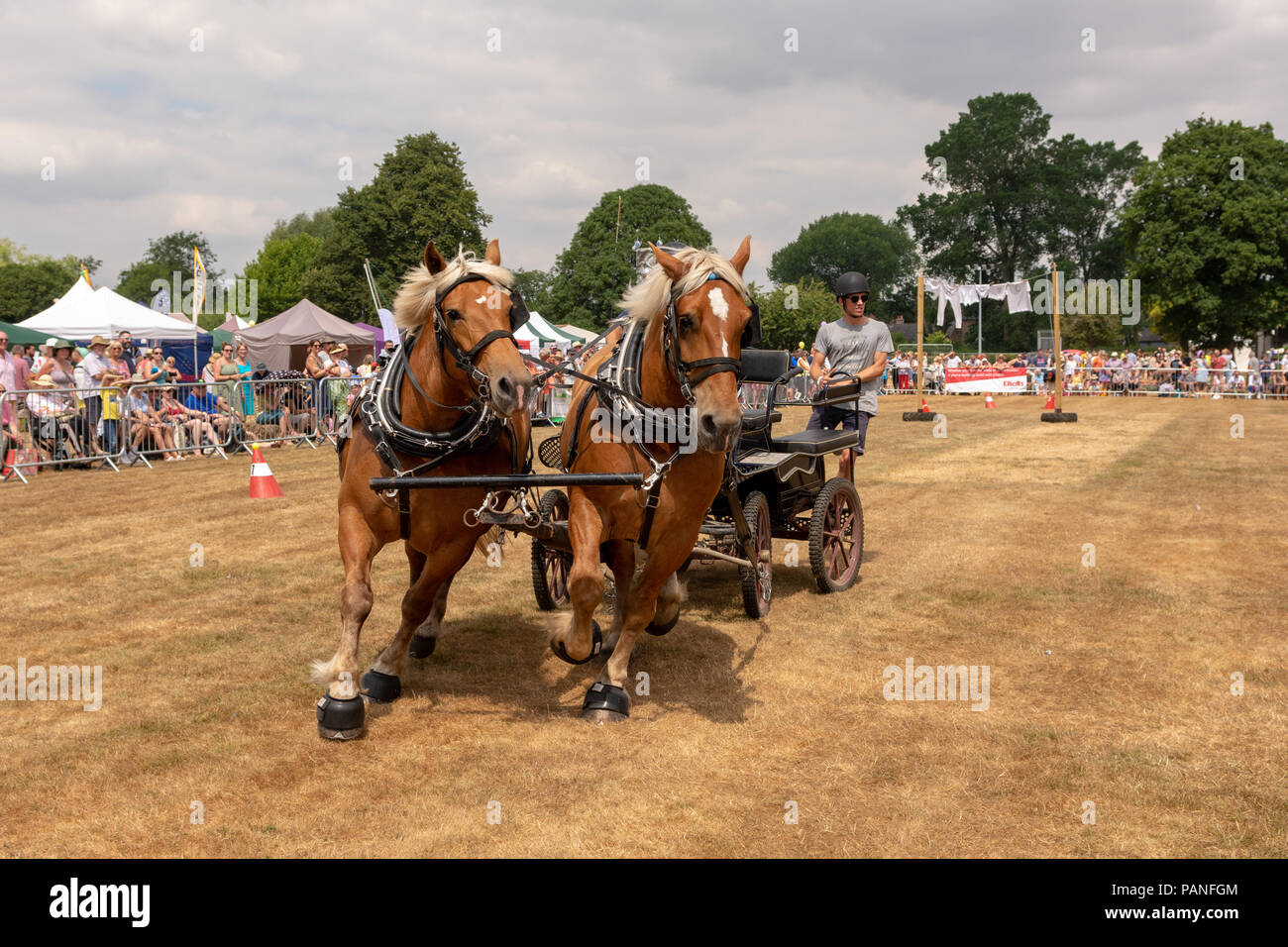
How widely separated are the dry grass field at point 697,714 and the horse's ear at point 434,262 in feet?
6.24

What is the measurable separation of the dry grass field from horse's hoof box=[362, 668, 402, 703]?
0.34ft

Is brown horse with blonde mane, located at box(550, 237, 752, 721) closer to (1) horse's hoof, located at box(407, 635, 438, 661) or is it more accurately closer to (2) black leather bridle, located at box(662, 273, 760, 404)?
(2) black leather bridle, located at box(662, 273, 760, 404)

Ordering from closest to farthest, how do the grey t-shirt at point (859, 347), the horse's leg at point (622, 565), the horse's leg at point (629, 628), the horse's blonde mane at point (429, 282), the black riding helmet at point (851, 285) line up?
the horse's blonde mane at point (429, 282)
the horse's leg at point (629, 628)
the horse's leg at point (622, 565)
the black riding helmet at point (851, 285)
the grey t-shirt at point (859, 347)

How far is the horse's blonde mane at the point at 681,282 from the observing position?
4.24 metres

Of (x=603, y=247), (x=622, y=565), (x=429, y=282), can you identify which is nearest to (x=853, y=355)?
(x=622, y=565)

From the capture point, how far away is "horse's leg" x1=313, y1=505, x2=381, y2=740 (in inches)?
174

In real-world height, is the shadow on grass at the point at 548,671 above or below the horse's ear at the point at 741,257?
below

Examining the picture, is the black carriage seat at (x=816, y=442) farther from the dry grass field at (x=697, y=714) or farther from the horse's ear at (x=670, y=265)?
the horse's ear at (x=670, y=265)

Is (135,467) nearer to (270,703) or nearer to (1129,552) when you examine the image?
(270,703)

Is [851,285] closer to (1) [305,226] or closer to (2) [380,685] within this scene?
(2) [380,685]

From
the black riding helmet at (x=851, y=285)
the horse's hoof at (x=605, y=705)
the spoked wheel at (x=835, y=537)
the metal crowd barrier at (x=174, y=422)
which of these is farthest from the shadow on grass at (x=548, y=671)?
the metal crowd barrier at (x=174, y=422)

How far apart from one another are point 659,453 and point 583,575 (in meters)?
0.65

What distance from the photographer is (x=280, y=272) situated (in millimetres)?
80438

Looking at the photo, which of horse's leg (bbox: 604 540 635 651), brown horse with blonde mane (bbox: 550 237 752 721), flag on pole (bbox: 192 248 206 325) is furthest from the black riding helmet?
flag on pole (bbox: 192 248 206 325)
